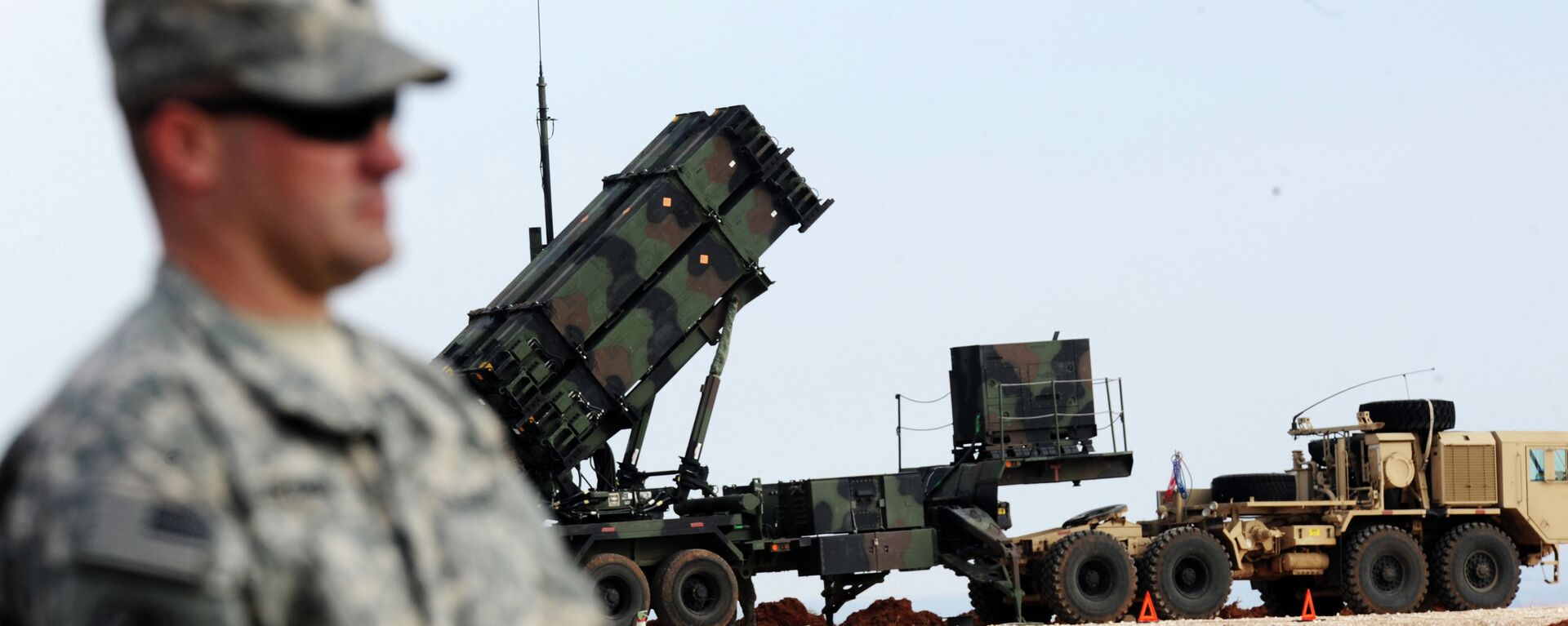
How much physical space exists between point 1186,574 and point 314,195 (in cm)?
1860

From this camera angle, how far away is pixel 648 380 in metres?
18.7

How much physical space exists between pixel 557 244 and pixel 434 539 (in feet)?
55.0

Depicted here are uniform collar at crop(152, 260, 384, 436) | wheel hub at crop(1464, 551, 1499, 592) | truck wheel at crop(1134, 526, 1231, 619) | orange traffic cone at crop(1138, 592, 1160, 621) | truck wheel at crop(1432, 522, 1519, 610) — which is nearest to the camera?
uniform collar at crop(152, 260, 384, 436)

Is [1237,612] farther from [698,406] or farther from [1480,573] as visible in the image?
[698,406]

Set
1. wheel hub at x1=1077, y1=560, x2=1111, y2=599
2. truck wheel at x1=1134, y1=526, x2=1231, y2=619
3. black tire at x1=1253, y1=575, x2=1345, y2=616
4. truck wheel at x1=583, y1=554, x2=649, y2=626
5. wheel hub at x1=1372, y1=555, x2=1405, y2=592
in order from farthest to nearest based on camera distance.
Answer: black tire at x1=1253, y1=575, x2=1345, y2=616, wheel hub at x1=1372, y1=555, x2=1405, y2=592, truck wheel at x1=1134, y1=526, x2=1231, y2=619, wheel hub at x1=1077, y1=560, x2=1111, y2=599, truck wheel at x1=583, y1=554, x2=649, y2=626

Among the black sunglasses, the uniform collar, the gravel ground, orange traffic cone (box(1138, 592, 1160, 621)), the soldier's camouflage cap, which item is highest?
the soldier's camouflage cap

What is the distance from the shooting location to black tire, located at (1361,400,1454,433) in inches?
835

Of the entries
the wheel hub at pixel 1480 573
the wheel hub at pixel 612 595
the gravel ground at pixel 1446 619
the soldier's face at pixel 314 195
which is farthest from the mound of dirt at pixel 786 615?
the soldier's face at pixel 314 195

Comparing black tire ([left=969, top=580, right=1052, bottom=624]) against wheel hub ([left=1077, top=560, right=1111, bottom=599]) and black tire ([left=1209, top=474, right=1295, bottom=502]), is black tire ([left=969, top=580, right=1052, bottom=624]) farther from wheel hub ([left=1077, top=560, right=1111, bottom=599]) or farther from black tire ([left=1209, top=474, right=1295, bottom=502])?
black tire ([left=1209, top=474, right=1295, bottom=502])

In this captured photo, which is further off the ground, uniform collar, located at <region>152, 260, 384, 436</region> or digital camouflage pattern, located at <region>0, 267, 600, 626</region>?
uniform collar, located at <region>152, 260, 384, 436</region>

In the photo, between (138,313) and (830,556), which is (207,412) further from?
(830,556)

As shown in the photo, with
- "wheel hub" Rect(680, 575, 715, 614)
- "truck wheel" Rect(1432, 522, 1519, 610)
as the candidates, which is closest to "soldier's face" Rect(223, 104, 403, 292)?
"wheel hub" Rect(680, 575, 715, 614)

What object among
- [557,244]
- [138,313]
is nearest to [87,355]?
[138,313]

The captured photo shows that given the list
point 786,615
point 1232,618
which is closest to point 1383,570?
point 1232,618
